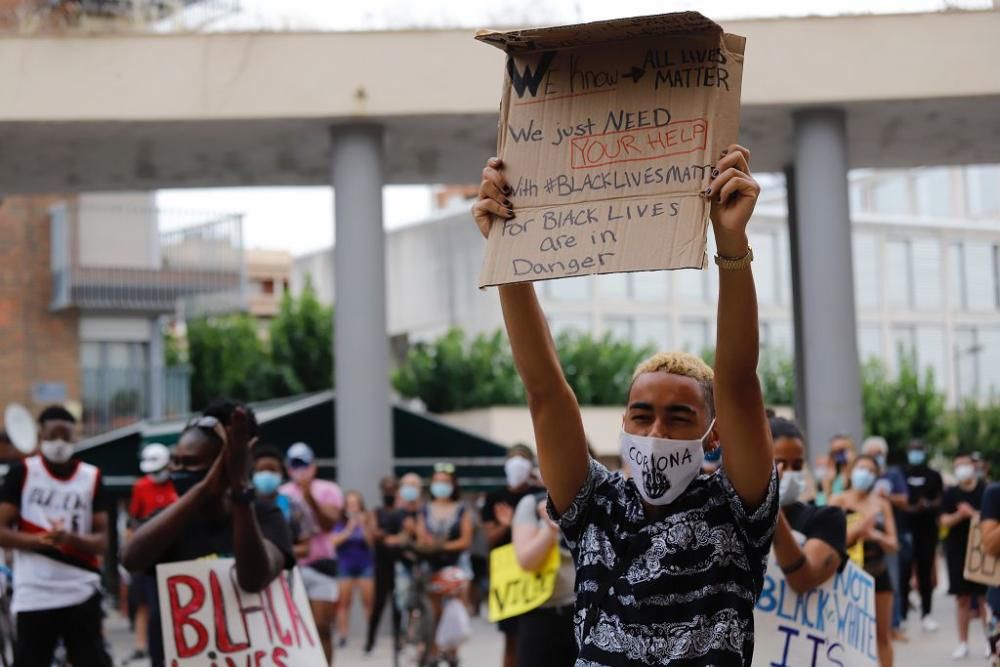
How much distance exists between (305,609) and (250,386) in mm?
48911

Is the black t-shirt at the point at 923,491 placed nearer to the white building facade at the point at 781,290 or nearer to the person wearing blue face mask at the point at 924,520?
the person wearing blue face mask at the point at 924,520

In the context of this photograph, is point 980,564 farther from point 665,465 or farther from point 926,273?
point 926,273

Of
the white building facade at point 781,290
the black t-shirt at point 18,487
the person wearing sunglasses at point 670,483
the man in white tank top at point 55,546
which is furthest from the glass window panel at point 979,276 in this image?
the person wearing sunglasses at point 670,483

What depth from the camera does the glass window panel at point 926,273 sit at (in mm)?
75688

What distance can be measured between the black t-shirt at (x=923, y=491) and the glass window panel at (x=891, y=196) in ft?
231

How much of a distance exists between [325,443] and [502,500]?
1585 centimetres

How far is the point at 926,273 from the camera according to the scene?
7631 cm

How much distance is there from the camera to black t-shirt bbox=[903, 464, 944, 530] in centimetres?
1995

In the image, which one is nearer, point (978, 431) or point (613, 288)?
point (978, 431)

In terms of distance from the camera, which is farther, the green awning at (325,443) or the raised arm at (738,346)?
the green awning at (325,443)

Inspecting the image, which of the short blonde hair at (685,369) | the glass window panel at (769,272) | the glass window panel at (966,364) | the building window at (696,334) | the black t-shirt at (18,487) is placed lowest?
the black t-shirt at (18,487)

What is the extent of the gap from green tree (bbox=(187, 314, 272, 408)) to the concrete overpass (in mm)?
34685

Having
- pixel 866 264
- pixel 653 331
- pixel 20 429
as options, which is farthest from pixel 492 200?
pixel 866 264

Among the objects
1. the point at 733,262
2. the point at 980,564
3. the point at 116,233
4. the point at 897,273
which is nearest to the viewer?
the point at 733,262
